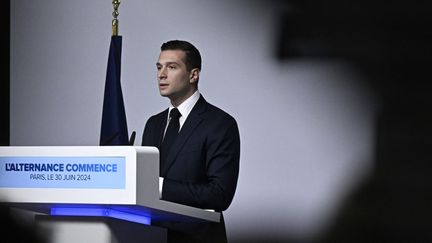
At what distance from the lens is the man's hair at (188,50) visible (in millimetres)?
4434

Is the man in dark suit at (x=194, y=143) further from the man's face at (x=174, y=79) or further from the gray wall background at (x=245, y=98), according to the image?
the gray wall background at (x=245, y=98)

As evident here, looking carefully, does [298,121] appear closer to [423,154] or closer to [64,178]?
[423,154]

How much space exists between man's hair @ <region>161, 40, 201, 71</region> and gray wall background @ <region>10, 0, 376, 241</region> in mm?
218

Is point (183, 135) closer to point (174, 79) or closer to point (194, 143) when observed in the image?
point (194, 143)

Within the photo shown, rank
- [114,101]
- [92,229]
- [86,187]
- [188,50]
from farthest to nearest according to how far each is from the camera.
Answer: [114,101] < [188,50] < [92,229] < [86,187]

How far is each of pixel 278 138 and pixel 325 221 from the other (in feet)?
1.62

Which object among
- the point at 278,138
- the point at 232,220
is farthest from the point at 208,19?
Answer: the point at 232,220

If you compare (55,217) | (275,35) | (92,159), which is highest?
(275,35)

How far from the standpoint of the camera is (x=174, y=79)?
4238 mm

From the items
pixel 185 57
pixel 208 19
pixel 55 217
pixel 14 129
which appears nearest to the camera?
pixel 55 217

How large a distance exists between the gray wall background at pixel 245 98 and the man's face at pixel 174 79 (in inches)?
15.8

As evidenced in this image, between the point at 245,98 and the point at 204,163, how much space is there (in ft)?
2.45

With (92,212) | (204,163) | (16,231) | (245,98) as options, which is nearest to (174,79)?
(204,163)

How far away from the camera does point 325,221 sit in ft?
14.9
